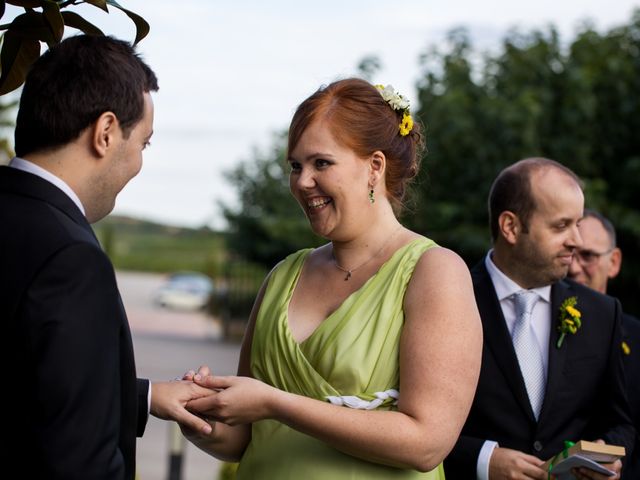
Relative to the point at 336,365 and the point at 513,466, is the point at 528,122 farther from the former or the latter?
the point at 336,365

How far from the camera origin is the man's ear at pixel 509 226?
421cm

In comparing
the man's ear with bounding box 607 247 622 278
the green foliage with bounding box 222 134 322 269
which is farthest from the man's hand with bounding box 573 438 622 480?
the green foliage with bounding box 222 134 322 269

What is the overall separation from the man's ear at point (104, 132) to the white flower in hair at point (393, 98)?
117cm

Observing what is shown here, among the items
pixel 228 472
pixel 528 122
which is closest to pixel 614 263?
pixel 228 472

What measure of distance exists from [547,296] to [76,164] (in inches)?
96.4

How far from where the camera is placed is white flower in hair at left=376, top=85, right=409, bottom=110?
131 inches

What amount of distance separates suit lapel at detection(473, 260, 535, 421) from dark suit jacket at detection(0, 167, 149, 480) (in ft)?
6.89

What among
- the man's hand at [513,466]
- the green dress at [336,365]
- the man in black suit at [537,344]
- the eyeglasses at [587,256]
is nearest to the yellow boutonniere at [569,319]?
the man in black suit at [537,344]

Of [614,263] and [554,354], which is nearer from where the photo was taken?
[554,354]

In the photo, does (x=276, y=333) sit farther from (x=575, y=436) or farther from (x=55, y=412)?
(x=575, y=436)

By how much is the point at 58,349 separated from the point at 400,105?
1.63 metres

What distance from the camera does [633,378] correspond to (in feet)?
15.7

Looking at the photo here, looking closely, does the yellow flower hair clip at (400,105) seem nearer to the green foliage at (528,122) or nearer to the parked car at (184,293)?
the green foliage at (528,122)

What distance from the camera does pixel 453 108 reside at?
1348cm
